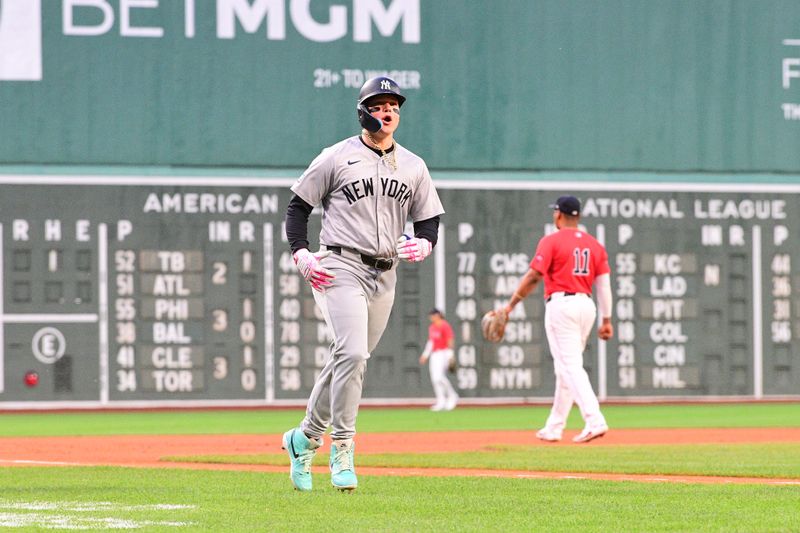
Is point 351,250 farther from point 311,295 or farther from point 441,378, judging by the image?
point 441,378

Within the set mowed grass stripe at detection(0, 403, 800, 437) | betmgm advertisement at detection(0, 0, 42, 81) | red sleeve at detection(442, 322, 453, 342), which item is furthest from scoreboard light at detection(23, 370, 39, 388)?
red sleeve at detection(442, 322, 453, 342)

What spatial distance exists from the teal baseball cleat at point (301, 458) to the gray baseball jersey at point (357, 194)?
963mm

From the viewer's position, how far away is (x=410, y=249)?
21.7ft

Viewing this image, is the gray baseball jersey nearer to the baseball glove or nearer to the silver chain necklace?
the silver chain necklace

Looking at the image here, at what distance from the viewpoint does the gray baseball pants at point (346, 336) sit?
649 centimetres

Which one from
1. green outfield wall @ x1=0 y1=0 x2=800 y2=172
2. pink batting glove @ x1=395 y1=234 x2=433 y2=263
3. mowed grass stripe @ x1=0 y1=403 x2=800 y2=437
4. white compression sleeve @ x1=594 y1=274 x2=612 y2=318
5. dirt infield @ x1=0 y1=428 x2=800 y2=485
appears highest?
green outfield wall @ x1=0 y1=0 x2=800 y2=172

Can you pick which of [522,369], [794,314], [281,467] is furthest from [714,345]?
[281,467]

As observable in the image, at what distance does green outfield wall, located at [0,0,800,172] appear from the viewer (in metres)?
16.7

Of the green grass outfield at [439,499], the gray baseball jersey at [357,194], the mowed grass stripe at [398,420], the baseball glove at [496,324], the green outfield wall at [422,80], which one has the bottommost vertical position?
the mowed grass stripe at [398,420]

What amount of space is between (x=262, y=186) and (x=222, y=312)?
164cm

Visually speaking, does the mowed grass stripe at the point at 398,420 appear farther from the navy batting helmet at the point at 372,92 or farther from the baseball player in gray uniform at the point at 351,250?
the navy batting helmet at the point at 372,92

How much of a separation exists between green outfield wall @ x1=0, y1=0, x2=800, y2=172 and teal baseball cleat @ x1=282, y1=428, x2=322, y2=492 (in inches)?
417

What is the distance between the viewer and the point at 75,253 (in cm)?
1625

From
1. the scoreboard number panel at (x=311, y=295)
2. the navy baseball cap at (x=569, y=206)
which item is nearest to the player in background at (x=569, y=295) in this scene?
the navy baseball cap at (x=569, y=206)
